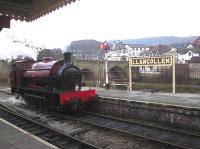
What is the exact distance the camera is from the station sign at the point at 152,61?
16031mm

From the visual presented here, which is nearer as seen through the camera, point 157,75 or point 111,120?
point 111,120

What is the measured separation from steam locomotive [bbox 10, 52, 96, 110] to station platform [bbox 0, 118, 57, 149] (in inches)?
154

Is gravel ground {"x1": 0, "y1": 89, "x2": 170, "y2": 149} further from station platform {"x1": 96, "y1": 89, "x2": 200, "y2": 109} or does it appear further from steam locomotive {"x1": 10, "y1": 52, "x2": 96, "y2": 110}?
station platform {"x1": 96, "y1": 89, "x2": 200, "y2": 109}

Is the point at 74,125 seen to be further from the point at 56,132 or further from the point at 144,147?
the point at 144,147

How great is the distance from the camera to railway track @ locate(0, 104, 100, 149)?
878cm

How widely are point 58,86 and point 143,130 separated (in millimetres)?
4638

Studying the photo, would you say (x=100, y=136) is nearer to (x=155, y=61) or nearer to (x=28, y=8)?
(x=28, y=8)

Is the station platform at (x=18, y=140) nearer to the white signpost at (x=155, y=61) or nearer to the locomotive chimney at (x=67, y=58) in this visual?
the locomotive chimney at (x=67, y=58)

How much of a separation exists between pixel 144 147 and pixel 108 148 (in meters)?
0.97

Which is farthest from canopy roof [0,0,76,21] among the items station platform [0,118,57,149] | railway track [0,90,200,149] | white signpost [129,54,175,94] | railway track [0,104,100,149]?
white signpost [129,54,175,94]

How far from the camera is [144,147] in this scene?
8.55 meters

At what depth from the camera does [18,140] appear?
26.5 feet

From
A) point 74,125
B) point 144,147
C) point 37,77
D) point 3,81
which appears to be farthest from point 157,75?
point 144,147

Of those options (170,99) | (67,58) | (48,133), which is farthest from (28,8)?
(170,99)
